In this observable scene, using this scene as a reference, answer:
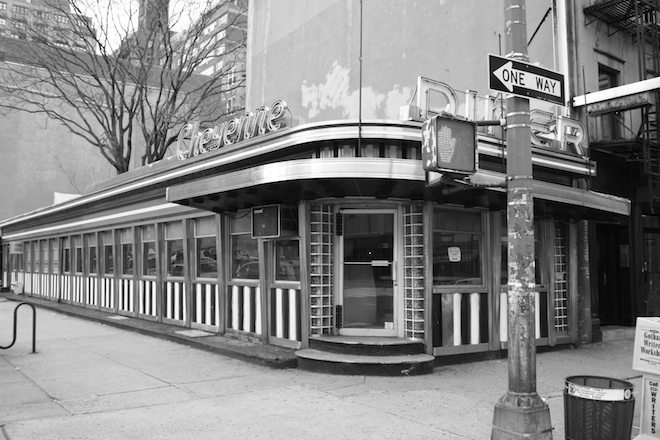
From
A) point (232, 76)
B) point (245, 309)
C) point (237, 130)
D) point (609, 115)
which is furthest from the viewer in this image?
point (232, 76)

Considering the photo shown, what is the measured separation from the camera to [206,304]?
12055mm

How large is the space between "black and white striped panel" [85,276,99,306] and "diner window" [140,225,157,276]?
3800 millimetres

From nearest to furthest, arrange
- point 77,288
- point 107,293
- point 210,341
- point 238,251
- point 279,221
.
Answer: point 279,221
point 210,341
point 238,251
point 107,293
point 77,288

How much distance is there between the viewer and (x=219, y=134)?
12.1m

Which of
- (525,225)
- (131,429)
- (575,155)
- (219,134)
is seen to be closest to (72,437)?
(131,429)

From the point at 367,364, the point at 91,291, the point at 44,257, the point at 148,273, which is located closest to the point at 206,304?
the point at 148,273

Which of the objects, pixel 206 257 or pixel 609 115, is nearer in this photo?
pixel 206 257

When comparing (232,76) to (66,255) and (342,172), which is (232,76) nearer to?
(66,255)

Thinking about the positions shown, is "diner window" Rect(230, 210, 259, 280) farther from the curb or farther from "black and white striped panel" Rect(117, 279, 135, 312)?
"black and white striped panel" Rect(117, 279, 135, 312)

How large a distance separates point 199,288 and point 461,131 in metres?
8.04

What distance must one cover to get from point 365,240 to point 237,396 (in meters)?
3.32

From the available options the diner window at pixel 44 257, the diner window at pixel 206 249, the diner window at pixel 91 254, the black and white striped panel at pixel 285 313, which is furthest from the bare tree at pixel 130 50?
the black and white striped panel at pixel 285 313

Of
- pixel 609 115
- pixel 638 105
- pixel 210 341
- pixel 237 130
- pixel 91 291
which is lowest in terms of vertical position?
pixel 210 341

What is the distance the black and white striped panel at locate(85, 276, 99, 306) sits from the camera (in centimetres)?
1783
